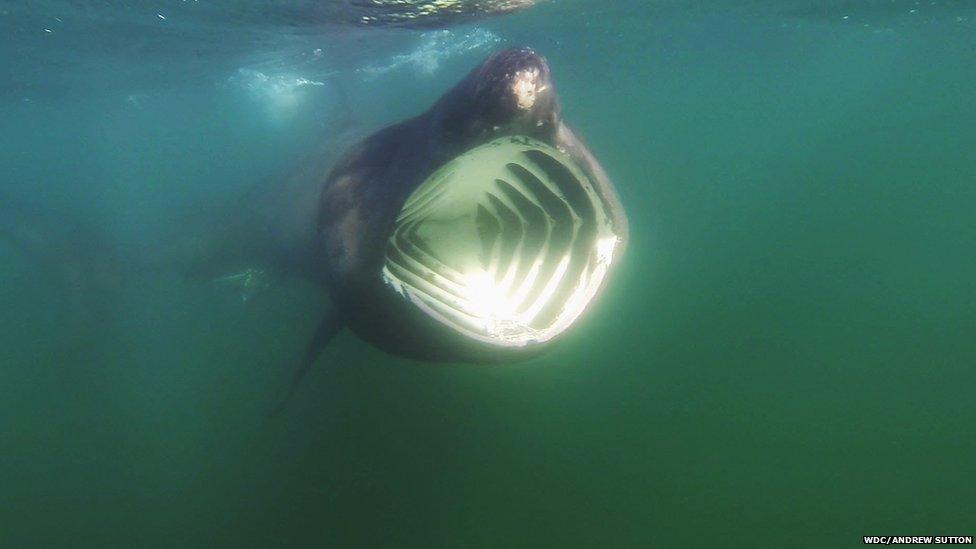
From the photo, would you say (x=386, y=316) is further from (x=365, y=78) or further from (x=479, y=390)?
(x=365, y=78)

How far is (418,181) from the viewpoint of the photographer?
3.47 meters

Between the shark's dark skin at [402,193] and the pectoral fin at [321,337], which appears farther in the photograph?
the pectoral fin at [321,337]

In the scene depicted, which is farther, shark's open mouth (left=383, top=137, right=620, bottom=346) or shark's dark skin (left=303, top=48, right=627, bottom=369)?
shark's open mouth (left=383, top=137, right=620, bottom=346)

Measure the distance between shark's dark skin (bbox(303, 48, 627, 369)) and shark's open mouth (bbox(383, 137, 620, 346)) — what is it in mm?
Answer: 89

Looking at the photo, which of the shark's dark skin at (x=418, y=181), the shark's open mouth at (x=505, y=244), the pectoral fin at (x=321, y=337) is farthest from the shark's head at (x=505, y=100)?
the pectoral fin at (x=321, y=337)

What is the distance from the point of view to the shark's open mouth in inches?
137

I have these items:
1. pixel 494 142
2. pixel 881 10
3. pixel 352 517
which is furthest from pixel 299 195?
pixel 881 10

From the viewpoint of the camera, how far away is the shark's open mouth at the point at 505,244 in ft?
11.4

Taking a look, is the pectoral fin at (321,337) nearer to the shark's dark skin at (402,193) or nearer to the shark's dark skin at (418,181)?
the shark's dark skin at (402,193)

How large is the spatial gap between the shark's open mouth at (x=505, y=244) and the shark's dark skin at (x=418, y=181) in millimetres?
89

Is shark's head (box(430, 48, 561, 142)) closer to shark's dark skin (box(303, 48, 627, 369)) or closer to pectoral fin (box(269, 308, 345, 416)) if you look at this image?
shark's dark skin (box(303, 48, 627, 369))

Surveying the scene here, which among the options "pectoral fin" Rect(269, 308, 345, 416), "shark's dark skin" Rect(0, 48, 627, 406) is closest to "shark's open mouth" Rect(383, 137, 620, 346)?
"shark's dark skin" Rect(0, 48, 627, 406)

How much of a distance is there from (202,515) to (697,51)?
22.9 metres

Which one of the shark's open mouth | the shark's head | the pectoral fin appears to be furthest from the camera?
the pectoral fin
